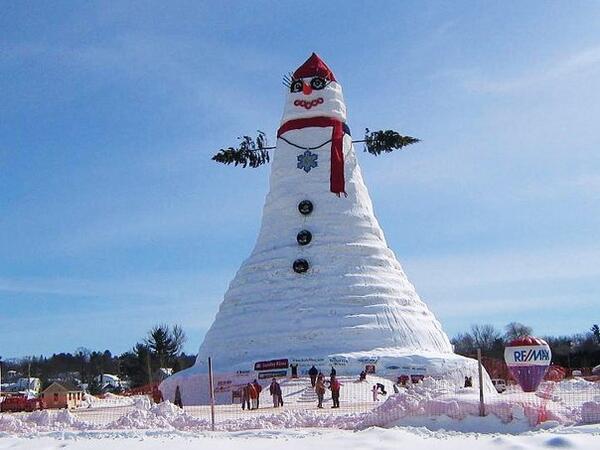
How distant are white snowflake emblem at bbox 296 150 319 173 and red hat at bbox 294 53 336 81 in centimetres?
308

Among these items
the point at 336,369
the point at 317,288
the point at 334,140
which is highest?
the point at 334,140

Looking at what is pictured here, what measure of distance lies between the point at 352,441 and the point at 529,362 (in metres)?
13.0

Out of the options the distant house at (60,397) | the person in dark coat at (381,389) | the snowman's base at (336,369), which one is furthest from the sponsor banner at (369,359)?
the distant house at (60,397)

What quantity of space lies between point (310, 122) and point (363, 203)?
3738 mm

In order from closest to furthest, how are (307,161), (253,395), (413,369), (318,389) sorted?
(318,389) → (253,395) → (413,369) → (307,161)

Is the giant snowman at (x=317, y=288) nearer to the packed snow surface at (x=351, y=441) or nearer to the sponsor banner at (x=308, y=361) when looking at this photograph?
the sponsor banner at (x=308, y=361)

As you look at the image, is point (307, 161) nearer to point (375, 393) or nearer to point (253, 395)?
point (375, 393)

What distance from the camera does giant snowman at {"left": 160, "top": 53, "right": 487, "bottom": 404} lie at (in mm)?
27281

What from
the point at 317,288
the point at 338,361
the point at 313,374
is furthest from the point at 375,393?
the point at 317,288

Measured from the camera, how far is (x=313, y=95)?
107ft

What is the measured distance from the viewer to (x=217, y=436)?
1294 cm

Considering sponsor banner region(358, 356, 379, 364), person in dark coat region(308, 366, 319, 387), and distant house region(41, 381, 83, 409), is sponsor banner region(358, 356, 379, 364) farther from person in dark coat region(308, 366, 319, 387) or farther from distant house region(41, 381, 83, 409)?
distant house region(41, 381, 83, 409)

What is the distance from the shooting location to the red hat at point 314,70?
108 feet

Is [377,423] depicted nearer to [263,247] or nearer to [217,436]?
[217,436]
